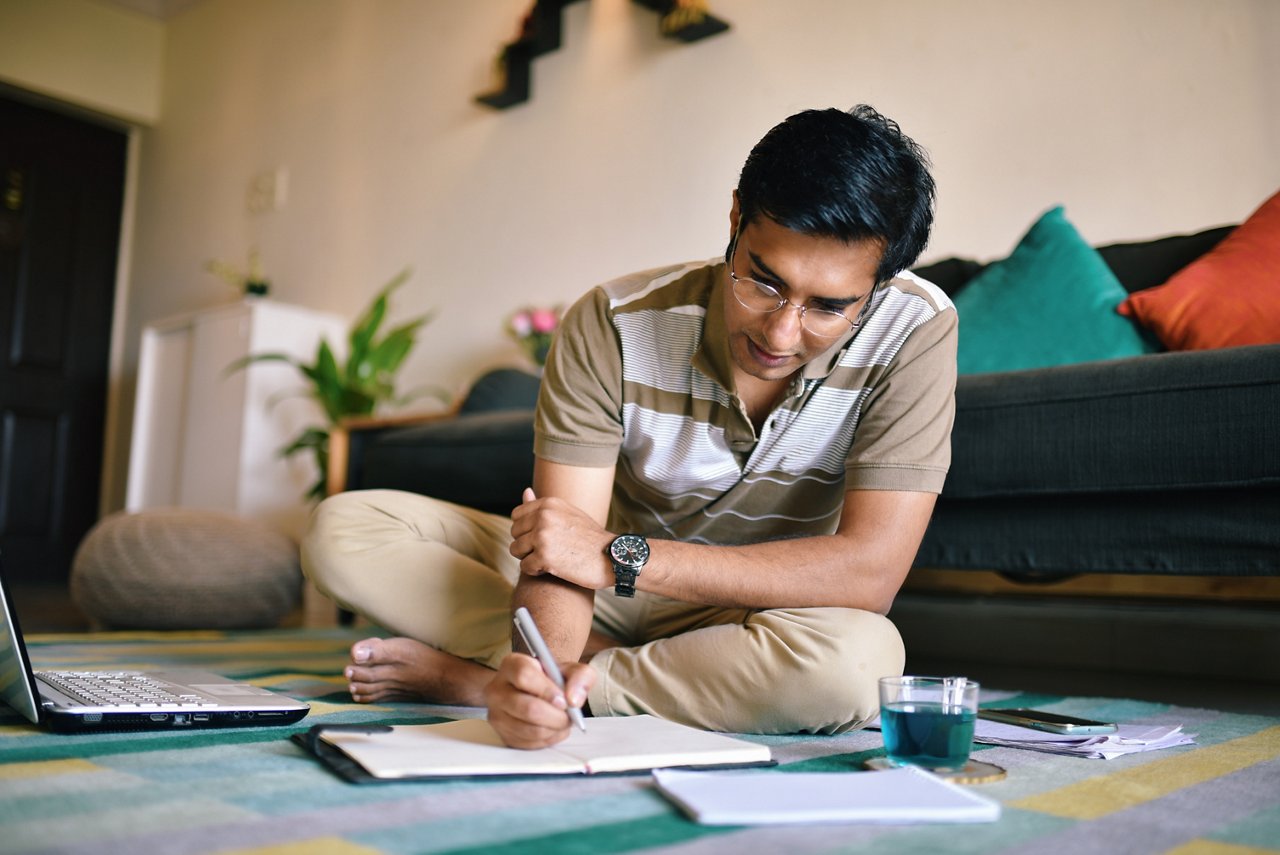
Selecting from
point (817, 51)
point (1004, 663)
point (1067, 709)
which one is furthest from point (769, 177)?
point (817, 51)

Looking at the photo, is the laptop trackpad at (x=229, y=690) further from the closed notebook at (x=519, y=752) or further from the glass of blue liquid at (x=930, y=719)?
the glass of blue liquid at (x=930, y=719)

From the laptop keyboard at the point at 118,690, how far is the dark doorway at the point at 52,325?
3.73 metres

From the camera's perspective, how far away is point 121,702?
95cm

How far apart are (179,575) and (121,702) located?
1.42 metres

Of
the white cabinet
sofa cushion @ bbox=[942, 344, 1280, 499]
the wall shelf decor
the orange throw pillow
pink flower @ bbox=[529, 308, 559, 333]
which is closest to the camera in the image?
sofa cushion @ bbox=[942, 344, 1280, 499]

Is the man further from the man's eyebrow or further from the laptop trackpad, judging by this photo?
the laptop trackpad

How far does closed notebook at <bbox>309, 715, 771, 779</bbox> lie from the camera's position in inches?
31.0

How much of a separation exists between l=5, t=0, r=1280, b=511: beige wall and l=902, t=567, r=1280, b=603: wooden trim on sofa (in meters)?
0.77

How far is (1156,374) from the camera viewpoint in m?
1.40

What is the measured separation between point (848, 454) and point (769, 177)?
0.33m

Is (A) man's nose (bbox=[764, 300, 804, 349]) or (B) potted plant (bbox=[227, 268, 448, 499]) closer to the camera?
(A) man's nose (bbox=[764, 300, 804, 349])

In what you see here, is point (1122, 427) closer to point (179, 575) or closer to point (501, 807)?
point (501, 807)

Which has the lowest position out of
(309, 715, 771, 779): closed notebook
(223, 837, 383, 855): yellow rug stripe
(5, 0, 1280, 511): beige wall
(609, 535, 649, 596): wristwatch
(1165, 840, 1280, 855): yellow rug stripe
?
(309, 715, 771, 779): closed notebook

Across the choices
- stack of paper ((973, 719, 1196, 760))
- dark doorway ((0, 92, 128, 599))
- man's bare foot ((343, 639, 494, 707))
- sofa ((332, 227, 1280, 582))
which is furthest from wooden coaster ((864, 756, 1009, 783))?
dark doorway ((0, 92, 128, 599))
